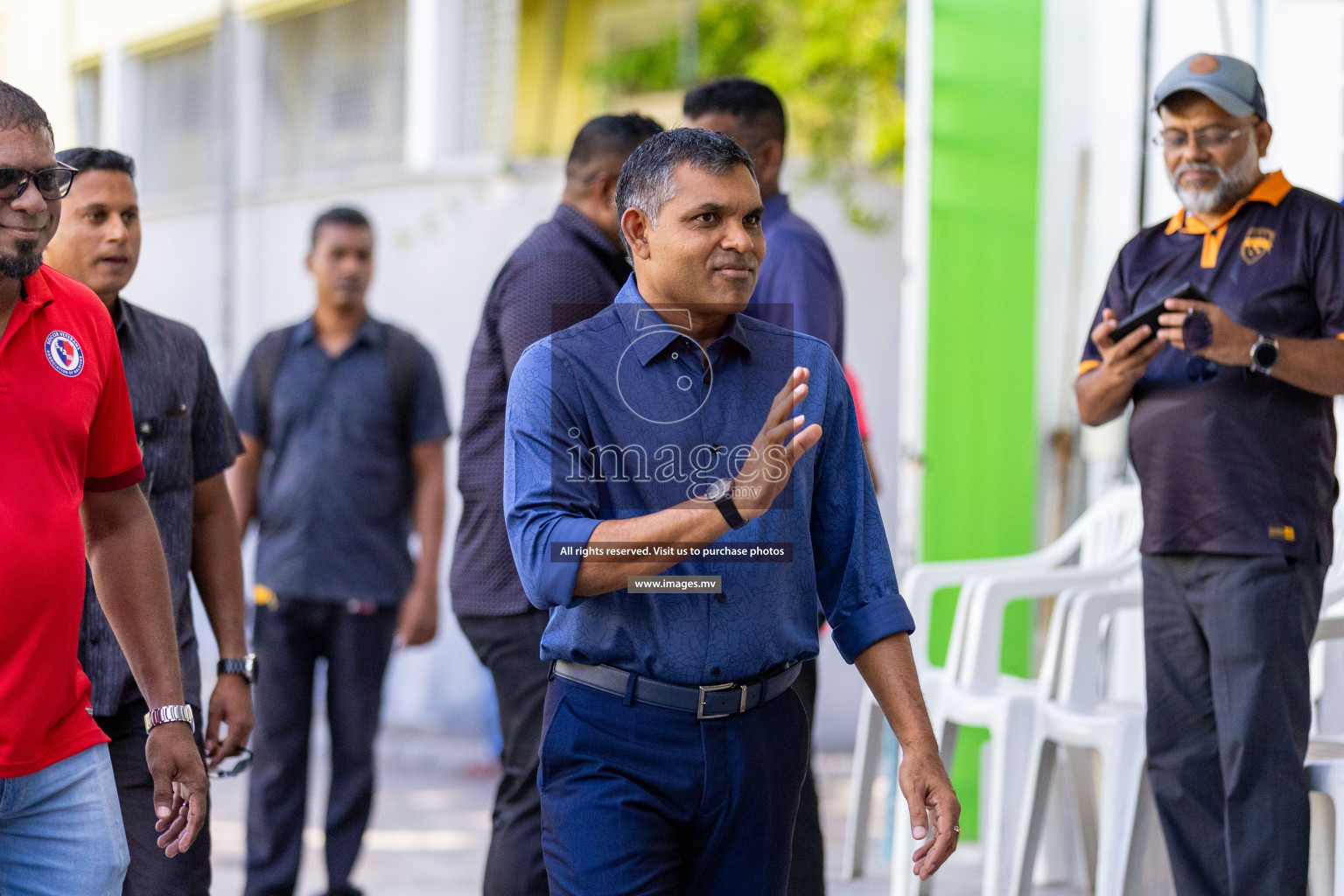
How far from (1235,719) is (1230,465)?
23.7 inches

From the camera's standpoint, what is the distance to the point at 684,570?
2.39 m

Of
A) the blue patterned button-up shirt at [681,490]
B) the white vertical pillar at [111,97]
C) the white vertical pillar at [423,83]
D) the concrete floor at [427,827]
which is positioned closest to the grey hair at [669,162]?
the blue patterned button-up shirt at [681,490]

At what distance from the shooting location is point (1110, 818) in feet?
13.7

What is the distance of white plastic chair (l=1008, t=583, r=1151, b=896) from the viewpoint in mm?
4148

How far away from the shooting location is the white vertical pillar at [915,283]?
5.82 m

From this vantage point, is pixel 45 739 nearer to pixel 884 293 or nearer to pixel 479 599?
pixel 479 599

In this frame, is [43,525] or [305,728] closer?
[43,525]

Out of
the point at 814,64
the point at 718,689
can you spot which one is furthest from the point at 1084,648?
the point at 814,64

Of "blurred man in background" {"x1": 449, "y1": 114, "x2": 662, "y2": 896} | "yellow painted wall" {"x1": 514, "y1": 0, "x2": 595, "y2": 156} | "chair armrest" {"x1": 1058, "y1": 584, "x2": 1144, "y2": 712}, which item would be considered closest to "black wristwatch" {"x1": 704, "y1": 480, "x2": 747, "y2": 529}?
"blurred man in background" {"x1": 449, "y1": 114, "x2": 662, "y2": 896}

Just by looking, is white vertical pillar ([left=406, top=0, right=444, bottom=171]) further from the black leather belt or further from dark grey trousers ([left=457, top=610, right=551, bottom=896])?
the black leather belt

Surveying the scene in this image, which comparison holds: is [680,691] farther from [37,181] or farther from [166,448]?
[166,448]

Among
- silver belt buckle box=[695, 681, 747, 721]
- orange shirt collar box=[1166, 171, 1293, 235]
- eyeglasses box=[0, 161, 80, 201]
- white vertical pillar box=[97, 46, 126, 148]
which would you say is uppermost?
white vertical pillar box=[97, 46, 126, 148]

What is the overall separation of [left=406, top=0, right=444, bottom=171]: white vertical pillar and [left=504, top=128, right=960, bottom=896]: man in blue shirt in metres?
7.46

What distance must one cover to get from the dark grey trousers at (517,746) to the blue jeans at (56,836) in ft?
4.29
